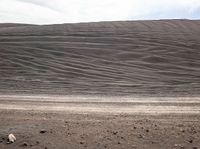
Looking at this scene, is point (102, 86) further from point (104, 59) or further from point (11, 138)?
point (11, 138)

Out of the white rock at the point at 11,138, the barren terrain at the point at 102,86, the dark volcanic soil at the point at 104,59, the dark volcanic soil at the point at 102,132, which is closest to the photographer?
the dark volcanic soil at the point at 102,132

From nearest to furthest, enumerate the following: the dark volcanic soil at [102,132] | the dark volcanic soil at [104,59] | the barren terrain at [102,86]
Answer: the dark volcanic soil at [102,132] < the barren terrain at [102,86] < the dark volcanic soil at [104,59]

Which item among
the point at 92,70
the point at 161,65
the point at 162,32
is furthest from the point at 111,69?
the point at 162,32

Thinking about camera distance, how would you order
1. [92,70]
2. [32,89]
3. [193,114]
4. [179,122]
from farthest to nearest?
[92,70]
[32,89]
[193,114]
[179,122]

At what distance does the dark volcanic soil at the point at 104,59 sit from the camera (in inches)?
783

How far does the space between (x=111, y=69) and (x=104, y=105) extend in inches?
479

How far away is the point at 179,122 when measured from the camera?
9.45 m

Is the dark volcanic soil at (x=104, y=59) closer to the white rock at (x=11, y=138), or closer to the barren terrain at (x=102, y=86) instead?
the barren terrain at (x=102, y=86)

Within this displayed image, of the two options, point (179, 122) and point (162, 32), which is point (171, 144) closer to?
point (179, 122)

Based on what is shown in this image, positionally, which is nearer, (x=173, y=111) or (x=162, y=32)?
(x=173, y=111)

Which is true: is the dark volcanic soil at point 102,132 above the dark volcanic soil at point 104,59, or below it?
below

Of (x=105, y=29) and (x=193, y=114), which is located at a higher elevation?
(x=105, y=29)

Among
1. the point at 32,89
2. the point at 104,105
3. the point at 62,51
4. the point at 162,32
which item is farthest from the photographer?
the point at 162,32

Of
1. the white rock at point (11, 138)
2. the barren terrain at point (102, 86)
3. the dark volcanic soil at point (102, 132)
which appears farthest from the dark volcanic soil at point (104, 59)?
the white rock at point (11, 138)
